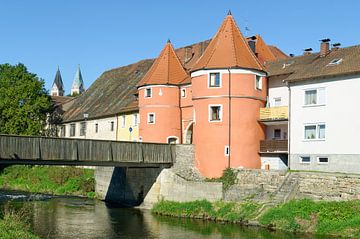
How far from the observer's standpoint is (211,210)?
3497 cm

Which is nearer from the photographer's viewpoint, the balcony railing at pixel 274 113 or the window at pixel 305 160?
the window at pixel 305 160

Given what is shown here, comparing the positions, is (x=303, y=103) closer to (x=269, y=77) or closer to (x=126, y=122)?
(x=269, y=77)

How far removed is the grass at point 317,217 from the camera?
2783cm

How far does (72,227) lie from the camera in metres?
31.8

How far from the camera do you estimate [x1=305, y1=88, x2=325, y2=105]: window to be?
117ft

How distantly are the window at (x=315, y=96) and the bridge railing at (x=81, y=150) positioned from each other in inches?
406

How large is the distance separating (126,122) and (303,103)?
2138cm

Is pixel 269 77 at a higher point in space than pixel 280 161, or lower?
higher

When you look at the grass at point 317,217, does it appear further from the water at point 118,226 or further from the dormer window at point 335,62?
the dormer window at point 335,62

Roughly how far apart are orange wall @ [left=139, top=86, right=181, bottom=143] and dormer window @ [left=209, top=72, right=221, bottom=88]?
662 centimetres

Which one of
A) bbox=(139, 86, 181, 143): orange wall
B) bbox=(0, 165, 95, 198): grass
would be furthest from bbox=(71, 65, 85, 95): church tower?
bbox=(139, 86, 181, 143): orange wall

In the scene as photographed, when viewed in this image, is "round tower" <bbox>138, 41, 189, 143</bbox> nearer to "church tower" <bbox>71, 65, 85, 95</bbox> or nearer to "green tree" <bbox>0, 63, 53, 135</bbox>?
"green tree" <bbox>0, 63, 53, 135</bbox>

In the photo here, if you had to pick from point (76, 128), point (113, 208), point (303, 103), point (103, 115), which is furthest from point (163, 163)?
point (76, 128)

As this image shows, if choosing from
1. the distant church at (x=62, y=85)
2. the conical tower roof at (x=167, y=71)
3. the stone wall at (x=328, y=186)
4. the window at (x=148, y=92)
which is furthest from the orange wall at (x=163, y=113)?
the distant church at (x=62, y=85)
